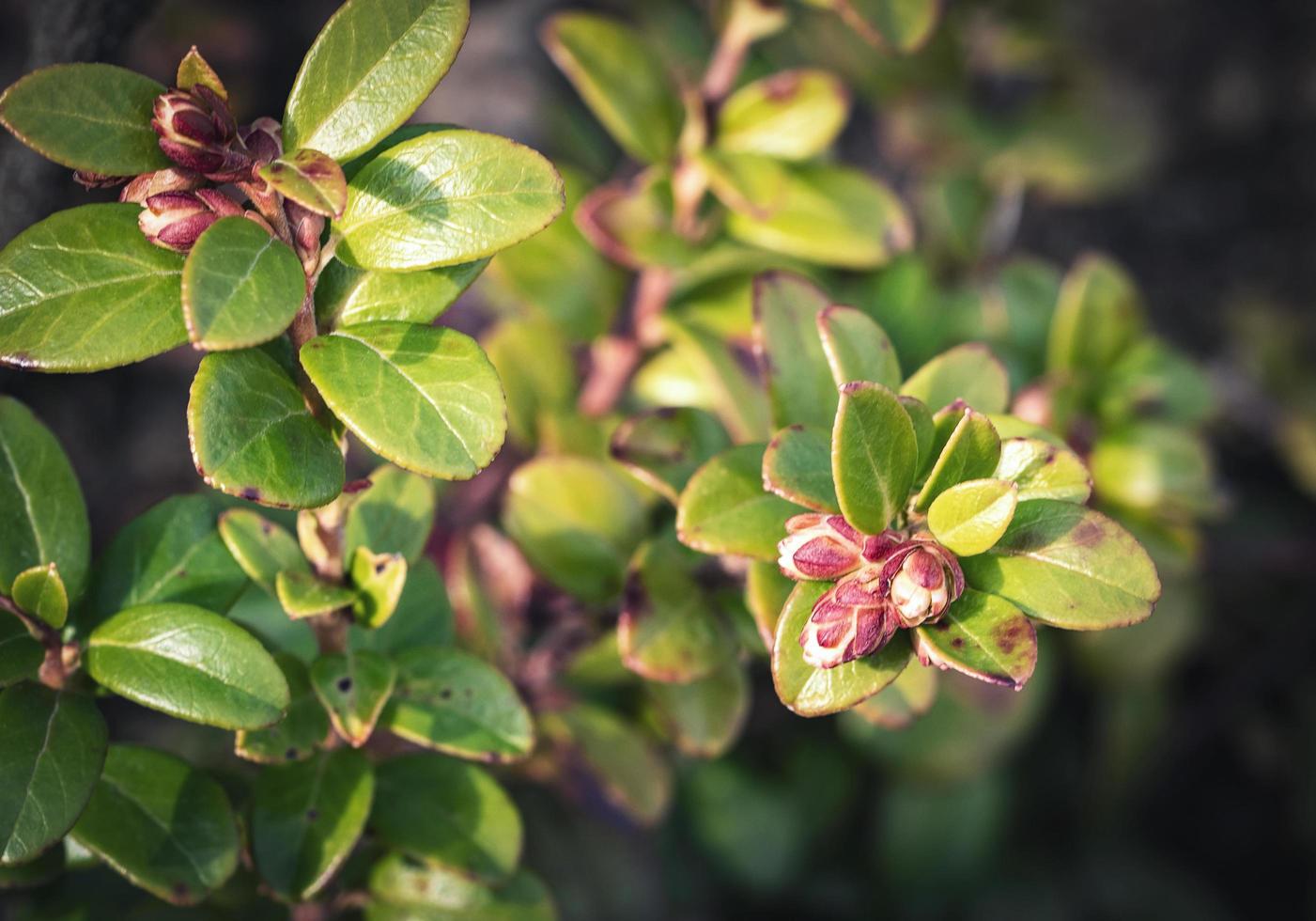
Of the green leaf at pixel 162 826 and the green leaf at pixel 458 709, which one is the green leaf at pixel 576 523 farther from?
the green leaf at pixel 162 826

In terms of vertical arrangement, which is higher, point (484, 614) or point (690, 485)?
point (690, 485)

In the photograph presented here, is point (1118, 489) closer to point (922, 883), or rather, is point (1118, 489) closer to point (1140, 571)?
point (1140, 571)

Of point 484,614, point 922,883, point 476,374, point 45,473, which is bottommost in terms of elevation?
point 922,883

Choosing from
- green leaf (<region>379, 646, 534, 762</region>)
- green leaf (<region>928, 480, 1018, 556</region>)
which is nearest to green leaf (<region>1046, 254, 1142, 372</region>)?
green leaf (<region>928, 480, 1018, 556</region>)

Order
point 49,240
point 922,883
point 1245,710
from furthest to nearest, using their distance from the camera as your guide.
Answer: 1. point 1245,710
2. point 922,883
3. point 49,240

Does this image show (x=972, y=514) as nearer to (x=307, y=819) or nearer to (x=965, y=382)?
(x=965, y=382)

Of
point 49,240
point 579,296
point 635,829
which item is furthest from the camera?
point 635,829

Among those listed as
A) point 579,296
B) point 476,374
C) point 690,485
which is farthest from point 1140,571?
point 579,296
